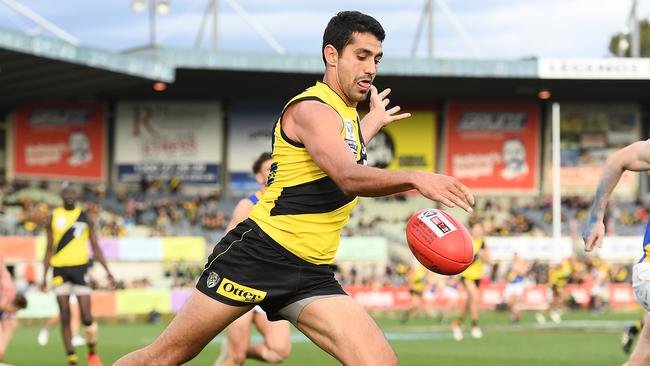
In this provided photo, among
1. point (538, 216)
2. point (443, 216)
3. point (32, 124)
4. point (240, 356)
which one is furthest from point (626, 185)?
point (443, 216)

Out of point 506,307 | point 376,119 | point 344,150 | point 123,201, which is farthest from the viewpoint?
point 123,201

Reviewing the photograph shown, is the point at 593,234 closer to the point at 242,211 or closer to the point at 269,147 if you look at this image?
the point at 242,211

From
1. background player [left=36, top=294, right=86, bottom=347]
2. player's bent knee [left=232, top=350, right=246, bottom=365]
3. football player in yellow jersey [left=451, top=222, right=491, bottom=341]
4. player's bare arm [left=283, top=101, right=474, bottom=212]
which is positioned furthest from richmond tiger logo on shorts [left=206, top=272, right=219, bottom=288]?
football player in yellow jersey [left=451, top=222, right=491, bottom=341]

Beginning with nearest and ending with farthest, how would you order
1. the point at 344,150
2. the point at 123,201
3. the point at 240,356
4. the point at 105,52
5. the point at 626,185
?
the point at 344,150, the point at 240,356, the point at 105,52, the point at 123,201, the point at 626,185

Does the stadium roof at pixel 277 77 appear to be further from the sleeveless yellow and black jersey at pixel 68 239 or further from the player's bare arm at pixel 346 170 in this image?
the player's bare arm at pixel 346 170

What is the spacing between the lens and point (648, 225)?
7270 millimetres

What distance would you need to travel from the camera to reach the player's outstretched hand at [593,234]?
7332 mm

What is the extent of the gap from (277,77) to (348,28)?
42.7m

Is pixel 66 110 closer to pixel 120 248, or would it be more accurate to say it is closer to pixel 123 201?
pixel 123 201

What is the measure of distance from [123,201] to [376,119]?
40.7 meters

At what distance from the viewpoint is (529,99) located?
5244 cm

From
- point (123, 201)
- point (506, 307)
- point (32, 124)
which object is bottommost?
point (506, 307)

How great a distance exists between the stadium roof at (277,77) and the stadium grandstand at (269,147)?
90 mm

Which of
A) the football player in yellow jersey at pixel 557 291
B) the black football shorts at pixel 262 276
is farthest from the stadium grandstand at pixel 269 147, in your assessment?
the black football shorts at pixel 262 276
